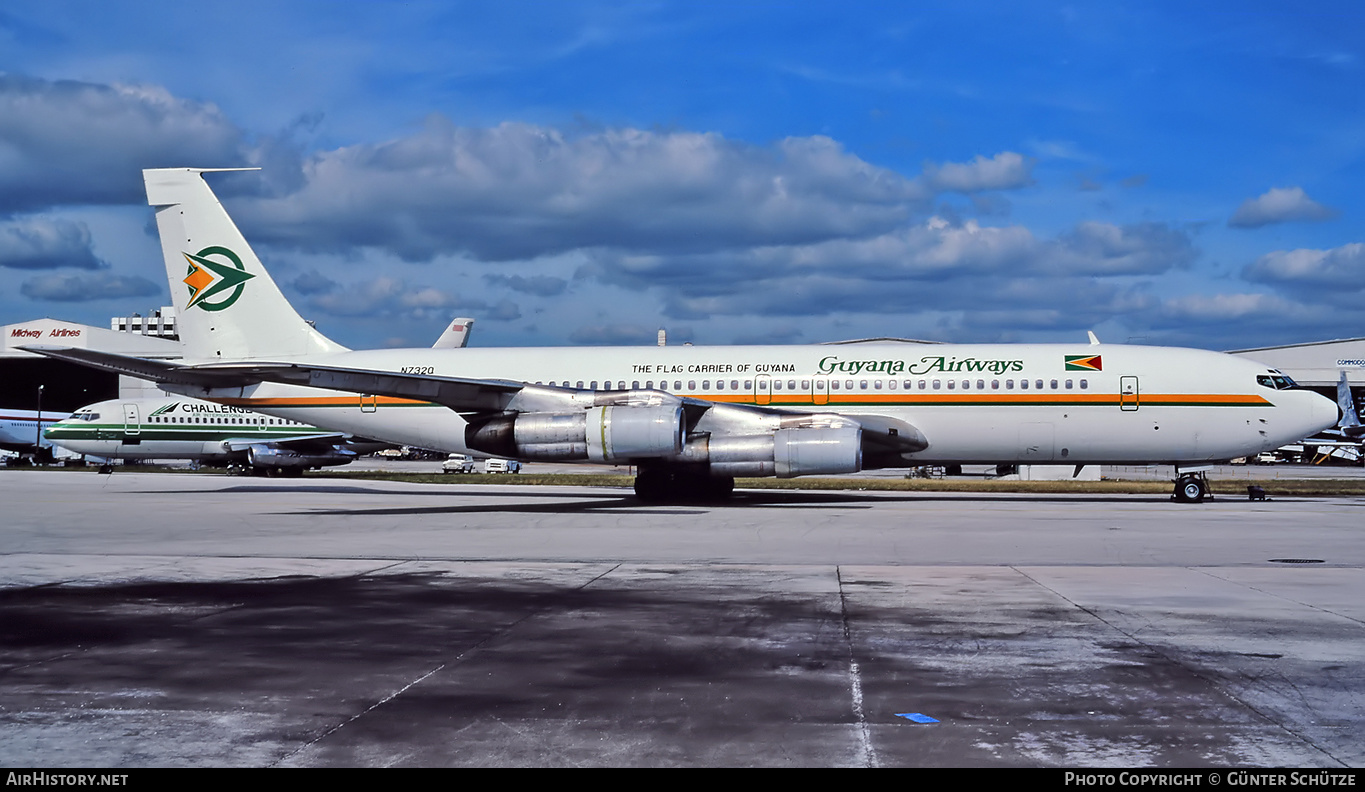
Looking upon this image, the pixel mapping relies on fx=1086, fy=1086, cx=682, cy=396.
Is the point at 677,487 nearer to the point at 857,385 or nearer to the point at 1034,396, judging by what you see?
the point at 857,385

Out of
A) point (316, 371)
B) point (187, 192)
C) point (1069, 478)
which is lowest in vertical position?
point (1069, 478)

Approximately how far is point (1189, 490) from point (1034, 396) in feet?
16.8

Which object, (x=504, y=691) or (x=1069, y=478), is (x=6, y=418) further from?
(x=504, y=691)

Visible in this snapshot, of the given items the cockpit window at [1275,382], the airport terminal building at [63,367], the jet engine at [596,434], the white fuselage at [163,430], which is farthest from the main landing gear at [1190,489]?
the airport terminal building at [63,367]

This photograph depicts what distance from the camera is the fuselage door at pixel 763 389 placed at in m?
28.0

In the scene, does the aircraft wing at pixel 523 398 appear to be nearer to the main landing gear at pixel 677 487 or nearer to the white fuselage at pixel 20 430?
the main landing gear at pixel 677 487

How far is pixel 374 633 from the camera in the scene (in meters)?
8.87

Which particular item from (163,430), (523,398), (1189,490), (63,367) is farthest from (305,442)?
(63,367)

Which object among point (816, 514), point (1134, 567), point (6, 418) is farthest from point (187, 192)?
point (6, 418)

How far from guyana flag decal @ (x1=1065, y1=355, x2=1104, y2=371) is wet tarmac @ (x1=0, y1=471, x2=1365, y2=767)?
9.56m

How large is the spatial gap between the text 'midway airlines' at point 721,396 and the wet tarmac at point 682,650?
23.3 ft

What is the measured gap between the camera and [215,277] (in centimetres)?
3023

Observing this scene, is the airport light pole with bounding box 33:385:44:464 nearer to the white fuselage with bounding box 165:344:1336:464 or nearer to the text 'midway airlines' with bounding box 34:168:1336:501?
the text 'midway airlines' with bounding box 34:168:1336:501
